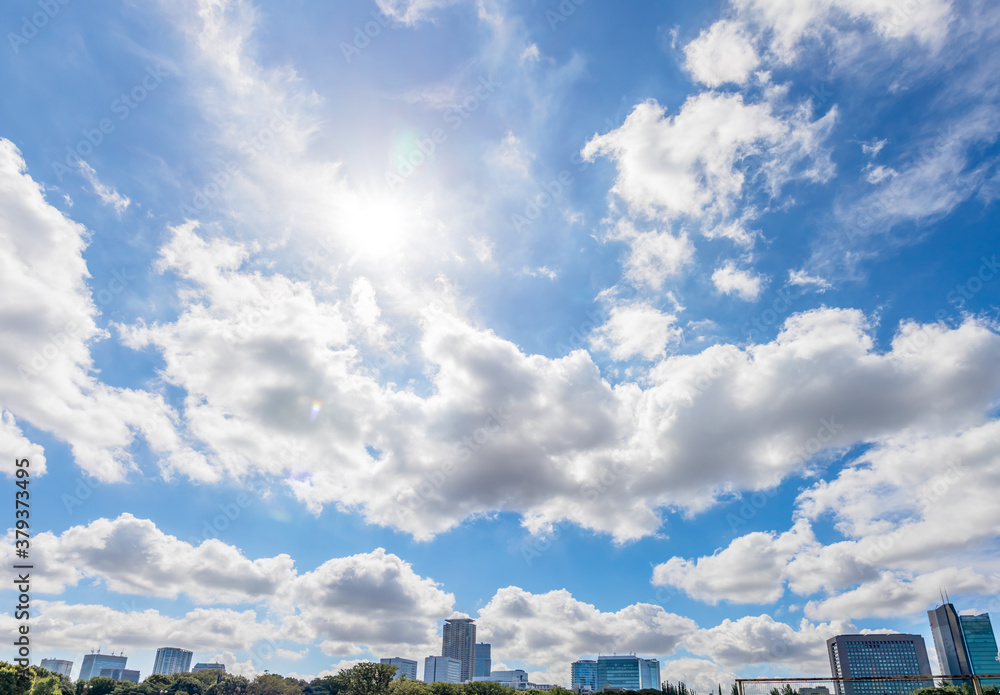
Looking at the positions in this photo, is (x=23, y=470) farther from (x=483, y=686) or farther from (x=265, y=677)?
(x=265, y=677)

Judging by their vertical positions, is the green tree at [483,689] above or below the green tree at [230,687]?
above

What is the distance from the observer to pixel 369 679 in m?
90.7

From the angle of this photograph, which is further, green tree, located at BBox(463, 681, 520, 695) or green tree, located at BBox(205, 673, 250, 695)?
green tree, located at BBox(205, 673, 250, 695)

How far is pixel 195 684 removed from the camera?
125 metres

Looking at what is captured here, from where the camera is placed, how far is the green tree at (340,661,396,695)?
89625mm

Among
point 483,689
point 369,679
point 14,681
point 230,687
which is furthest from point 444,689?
point 14,681

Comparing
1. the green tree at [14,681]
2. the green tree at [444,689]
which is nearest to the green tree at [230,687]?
the green tree at [444,689]

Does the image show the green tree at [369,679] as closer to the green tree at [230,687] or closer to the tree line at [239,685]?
the tree line at [239,685]

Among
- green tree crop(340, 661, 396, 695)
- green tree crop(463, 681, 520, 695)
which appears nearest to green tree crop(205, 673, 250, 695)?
green tree crop(340, 661, 396, 695)

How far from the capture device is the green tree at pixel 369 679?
89.6 meters

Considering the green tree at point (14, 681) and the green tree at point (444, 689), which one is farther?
the green tree at point (444, 689)

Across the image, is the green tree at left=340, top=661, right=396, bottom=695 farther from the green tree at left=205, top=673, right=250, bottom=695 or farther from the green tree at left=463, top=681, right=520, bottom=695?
the green tree at left=205, top=673, right=250, bottom=695

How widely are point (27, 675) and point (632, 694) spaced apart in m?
115

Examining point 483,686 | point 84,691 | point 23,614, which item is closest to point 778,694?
point 483,686
